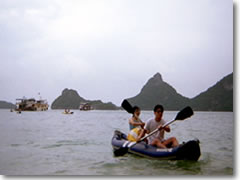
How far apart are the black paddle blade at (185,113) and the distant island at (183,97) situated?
0.85 feet

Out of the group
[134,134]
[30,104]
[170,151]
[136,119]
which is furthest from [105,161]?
[30,104]

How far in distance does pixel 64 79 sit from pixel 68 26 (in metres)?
0.84

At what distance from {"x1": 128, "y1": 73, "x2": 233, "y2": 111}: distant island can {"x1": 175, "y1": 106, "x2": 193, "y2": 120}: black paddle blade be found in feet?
0.85

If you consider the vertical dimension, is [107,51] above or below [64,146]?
above

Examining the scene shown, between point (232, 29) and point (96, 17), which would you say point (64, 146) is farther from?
point (232, 29)

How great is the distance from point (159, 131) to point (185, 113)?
0.66 metres

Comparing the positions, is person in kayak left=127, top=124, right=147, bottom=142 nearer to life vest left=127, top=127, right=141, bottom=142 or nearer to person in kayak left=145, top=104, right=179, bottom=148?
life vest left=127, top=127, right=141, bottom=142

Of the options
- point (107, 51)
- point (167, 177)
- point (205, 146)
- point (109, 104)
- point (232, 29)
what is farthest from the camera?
point (205, 146)

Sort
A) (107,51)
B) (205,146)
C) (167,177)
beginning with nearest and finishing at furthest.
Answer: (167,177), (107,51), (205,146)

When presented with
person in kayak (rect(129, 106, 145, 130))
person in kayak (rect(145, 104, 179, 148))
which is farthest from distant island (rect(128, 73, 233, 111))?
person in kayak (rect(129, 106, 145, 130))

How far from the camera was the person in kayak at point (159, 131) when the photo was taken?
13.9 feet

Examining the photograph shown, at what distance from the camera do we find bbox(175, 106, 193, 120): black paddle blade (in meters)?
3.84

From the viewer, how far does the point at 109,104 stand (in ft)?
15.7

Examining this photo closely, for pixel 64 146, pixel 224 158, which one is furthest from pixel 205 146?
pixel 64 146
